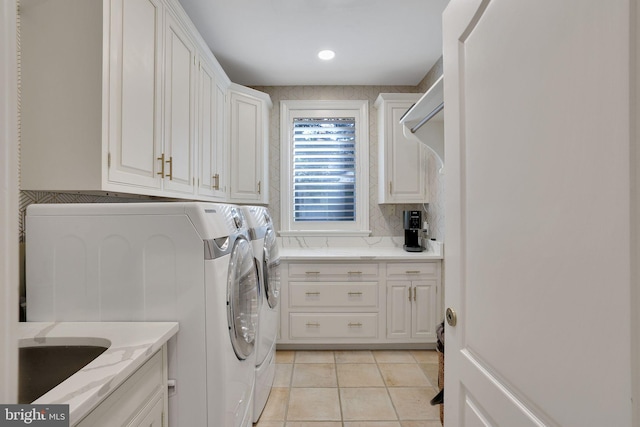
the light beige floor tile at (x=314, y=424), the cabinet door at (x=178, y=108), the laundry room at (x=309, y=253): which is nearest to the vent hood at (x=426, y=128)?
the laundry room at (x=309, y=253)

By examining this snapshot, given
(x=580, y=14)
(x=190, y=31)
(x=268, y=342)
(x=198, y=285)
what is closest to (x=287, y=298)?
(x=268, y=342)

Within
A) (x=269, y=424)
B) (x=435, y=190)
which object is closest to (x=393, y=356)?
(x=269, y=424)

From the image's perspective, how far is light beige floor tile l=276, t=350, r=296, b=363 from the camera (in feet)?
8.13

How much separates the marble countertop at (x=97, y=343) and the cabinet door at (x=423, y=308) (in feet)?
6.90

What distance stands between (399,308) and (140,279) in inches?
83.9

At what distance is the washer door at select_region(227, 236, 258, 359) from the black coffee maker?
173 centimetres

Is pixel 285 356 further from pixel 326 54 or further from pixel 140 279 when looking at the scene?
pixel 326 54

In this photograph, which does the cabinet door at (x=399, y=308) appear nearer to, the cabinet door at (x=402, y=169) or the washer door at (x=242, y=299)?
the cabinet door at (x=402, y=169)

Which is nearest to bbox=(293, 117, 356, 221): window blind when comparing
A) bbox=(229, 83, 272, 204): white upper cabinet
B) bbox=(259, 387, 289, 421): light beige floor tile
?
bbox=(229, 83, 272, 204): white upper cabinet

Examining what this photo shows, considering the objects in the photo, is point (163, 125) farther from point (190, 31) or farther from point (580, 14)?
Result: point (580, 14)

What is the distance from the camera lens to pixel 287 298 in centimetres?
261

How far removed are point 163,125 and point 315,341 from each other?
2051 mm

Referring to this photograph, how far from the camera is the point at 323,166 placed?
10.5 ft

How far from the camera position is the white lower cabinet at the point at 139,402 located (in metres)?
0.72
